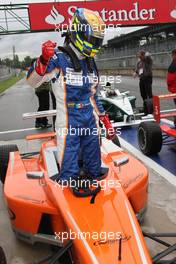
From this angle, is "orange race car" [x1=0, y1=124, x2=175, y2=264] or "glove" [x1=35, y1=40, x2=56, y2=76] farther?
"glove" [x1=35, y1=40, x2=56, y2=76]

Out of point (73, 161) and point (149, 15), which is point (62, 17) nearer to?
point (149, 15)

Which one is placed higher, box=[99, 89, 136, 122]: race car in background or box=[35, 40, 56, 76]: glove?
box=[35, 40, 56, 76]: glove

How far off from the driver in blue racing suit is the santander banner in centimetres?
1685

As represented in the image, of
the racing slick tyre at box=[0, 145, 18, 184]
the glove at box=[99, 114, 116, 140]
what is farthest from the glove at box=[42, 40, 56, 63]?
the racing slick tyre at box=[0, 145, 18, 184]

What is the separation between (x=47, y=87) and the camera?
30.6ft

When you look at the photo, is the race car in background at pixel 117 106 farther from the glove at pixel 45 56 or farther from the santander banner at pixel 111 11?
the santander banner at pixel 111 11

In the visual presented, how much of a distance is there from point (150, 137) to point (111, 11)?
1551 centimetres

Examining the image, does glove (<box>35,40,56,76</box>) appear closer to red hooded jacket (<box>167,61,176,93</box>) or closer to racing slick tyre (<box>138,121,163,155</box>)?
racing slick tyre (<box>138,121,163,155</box>)

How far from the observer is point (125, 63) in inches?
1420

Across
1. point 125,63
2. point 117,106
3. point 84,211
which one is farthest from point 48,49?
Result: point 125,63

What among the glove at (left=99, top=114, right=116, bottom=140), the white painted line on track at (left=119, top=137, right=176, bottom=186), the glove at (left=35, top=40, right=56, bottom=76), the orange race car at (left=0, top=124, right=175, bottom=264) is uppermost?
the glove at (left=35, top=40, right=56, bottom=76)

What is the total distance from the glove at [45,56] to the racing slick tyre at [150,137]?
9.64 ft

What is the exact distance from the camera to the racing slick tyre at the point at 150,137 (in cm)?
598

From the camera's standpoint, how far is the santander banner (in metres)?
19.9
